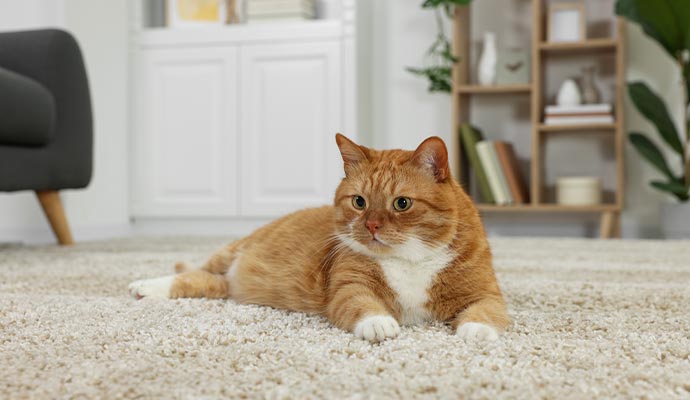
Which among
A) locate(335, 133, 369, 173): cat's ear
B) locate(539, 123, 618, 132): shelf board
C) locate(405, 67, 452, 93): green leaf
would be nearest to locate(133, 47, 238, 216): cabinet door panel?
locate(405, 67, 452, 93): green leaf

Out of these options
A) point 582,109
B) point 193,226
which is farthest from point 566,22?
point 193,226

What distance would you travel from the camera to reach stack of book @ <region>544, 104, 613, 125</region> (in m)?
2.94

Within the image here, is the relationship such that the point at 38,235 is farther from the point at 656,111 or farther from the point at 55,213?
the point at 656,111

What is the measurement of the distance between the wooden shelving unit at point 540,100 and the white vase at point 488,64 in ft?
0.22

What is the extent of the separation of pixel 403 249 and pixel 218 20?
2.95m

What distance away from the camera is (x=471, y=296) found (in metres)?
0.92

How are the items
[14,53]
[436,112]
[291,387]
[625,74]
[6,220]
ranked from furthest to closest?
[436,112], [625,74], [6,220], [14,53], [291,387]

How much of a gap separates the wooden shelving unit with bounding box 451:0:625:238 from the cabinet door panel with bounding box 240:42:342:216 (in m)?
0.58

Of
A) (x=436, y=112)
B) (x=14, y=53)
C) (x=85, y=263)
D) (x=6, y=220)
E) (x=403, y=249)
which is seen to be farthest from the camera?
(x=436, y=112)

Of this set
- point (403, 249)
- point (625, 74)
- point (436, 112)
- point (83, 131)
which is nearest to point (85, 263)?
point (83, 131)

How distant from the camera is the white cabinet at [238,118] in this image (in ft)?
10.5

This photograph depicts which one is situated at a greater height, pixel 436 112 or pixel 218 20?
pixel 218 20

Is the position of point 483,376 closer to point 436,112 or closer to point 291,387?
point 291,387

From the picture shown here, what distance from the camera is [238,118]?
3.29m
